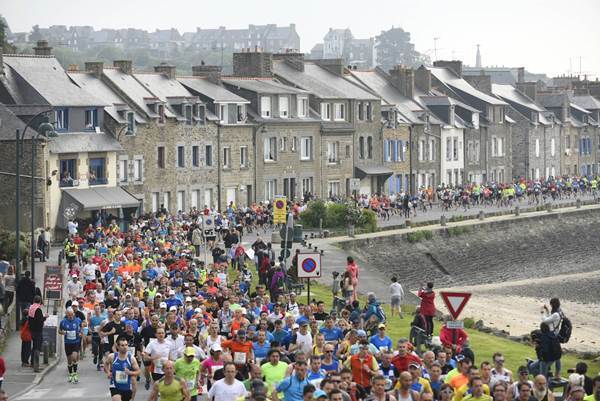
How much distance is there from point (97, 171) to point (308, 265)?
111 ft

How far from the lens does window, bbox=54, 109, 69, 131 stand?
67.9 meters

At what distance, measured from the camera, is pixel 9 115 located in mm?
63906

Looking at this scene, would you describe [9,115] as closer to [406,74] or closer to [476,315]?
[476,315]

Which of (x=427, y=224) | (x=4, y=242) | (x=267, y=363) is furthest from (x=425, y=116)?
(x=267, y=363)

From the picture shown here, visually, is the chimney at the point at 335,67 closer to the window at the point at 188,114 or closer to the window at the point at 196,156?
the window at the point at 196,156

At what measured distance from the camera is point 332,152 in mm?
89250

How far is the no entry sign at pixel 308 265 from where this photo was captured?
37656mm

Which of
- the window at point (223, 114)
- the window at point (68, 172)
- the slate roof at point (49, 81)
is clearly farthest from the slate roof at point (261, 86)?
the window at point (68, 172)

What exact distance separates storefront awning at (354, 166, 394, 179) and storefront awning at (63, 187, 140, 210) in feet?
73.7

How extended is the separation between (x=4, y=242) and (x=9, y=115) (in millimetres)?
12830

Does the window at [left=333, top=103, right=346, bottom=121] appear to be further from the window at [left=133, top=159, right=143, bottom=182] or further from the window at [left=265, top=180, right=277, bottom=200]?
the window at [left=133, top=159, right=143, bottom=182]

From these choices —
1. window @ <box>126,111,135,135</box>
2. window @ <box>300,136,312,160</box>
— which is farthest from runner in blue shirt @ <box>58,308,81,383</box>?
window @ <box>300,136,312,160</box>

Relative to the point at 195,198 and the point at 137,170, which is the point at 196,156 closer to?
the point at 195,198

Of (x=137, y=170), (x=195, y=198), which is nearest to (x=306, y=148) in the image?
(x=195, y=198)
